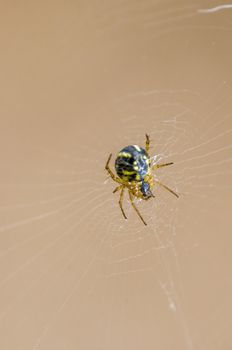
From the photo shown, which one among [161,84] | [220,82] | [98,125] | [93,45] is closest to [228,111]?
[220,82]

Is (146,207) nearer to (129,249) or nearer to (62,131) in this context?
(129,249)

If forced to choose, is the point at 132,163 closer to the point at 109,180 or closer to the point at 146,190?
the point at 146,190

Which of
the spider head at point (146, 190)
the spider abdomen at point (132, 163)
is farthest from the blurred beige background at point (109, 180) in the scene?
the spider abdomen at point (132, 163)

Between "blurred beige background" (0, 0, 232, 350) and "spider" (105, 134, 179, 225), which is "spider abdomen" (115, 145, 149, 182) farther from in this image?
"blurred beige background" (0, 0, 232, 350)

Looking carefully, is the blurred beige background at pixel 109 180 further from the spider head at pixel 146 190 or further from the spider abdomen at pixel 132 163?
the spider abdomen at pixel 132 163

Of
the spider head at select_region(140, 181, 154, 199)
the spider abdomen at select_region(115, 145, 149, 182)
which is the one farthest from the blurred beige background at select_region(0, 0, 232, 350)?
the spider abdomen at select_region(115, 145, 149, 182)

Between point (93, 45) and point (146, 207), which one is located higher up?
point (93, 45)

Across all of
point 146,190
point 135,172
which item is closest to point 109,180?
point 146,190
